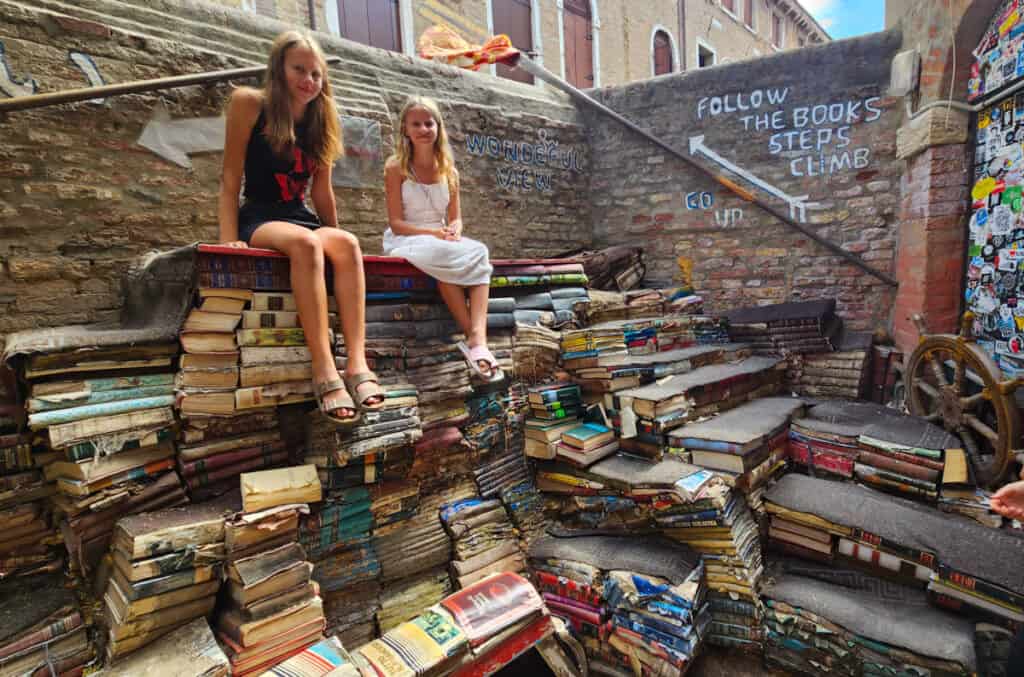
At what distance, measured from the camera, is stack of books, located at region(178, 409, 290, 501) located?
2227mm

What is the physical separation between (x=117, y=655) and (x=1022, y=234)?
533 centimetres

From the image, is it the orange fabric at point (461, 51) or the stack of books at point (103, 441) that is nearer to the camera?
the stack of books at point (103, 441)

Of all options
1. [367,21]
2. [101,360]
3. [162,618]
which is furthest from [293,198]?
[367,21]

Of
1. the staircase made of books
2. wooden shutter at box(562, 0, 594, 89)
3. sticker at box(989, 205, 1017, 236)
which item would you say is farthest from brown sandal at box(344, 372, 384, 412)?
wooden shutter at box(562, 0, 594, 89)

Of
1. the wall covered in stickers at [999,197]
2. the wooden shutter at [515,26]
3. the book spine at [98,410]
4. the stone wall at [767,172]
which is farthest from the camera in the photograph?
the wooden shutter at [515,26]

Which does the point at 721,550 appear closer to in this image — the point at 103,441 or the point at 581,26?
the point at 103,441

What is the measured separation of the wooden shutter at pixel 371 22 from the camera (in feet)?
24.7

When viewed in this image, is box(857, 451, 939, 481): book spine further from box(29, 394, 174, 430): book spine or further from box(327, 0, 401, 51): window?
box(327, 0, 401, 51): window

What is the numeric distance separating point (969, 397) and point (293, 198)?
408 centimetres

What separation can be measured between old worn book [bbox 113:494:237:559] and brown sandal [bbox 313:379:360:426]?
526mm

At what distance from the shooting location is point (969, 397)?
3150 mm

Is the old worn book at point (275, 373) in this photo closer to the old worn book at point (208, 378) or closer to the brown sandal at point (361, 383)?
the old worn book at point (208, 378)

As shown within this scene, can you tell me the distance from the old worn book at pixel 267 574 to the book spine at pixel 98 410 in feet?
2.46

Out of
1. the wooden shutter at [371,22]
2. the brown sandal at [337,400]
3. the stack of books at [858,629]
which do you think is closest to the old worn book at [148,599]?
the brown sandal at [337,400]
